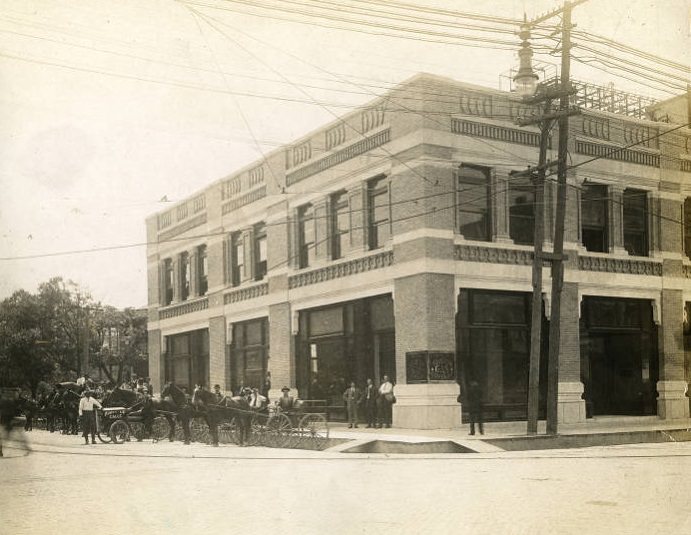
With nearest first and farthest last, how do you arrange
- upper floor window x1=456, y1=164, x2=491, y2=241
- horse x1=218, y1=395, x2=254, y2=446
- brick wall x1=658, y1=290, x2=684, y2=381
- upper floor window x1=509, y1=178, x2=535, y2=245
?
1. horse x1=218, y1=395, x2=254, y2=446
2. upper floor window x1=456, y1=164, x2=491, y2=241
3. upper floor window x1=509, y1=178, x2=535, y2=245
4. brick wall x1=658, y1=290, x2=684, y2=381

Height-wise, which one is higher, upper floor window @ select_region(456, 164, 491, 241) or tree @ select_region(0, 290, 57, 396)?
upper floor window @ select_region(456, 164, 491, 241)

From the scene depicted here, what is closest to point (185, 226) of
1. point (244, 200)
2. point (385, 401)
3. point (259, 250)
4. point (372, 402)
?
point (244, 200)

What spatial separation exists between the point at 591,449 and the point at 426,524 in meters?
11.2

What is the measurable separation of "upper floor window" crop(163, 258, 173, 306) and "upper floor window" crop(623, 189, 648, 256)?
21068 millimetres

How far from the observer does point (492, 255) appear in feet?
83.6

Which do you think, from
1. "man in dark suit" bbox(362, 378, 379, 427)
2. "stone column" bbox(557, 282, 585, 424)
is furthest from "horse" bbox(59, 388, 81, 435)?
"stone column" bbox(557, 282, 585, 424)

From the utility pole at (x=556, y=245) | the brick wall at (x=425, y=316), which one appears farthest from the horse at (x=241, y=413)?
the utility pole at (x=556, y=245)

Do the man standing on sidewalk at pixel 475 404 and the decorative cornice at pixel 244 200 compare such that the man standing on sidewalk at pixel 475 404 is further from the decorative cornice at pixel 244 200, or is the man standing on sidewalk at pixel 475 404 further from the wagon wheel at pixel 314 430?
the decorative cornice at pixel 244 200

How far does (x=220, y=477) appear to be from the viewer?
47.9 feet

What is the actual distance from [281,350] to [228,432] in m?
8.16

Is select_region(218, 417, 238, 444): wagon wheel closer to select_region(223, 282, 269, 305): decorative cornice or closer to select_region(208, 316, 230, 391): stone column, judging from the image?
select_region(223, 282, 269, 305): decorative cornice

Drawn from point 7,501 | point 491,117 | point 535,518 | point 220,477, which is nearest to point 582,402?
point 491,117

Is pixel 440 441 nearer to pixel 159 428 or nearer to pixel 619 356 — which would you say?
pixel 159 428

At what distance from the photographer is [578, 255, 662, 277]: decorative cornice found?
27.6 metres
